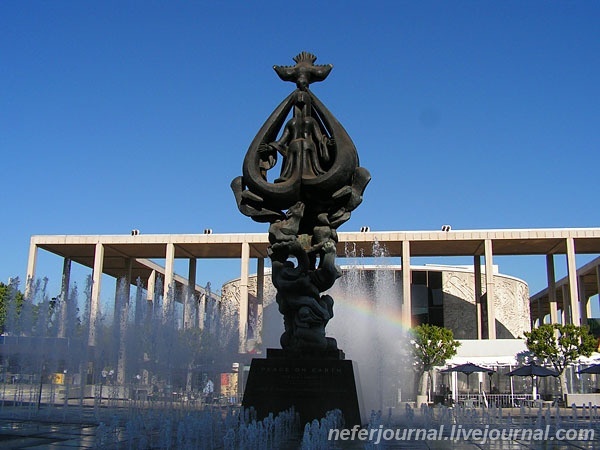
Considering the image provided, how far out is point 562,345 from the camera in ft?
96.8

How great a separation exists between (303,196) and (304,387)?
3.10 meters

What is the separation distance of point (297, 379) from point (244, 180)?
341 cm

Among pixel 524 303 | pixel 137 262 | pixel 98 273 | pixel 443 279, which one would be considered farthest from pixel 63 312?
pixel 524 303

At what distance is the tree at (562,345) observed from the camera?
29062mm

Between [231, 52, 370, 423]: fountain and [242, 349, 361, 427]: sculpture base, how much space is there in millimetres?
14

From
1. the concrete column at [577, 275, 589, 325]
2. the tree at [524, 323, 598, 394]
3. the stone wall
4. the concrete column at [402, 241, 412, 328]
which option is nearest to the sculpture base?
the tree at [524, 323, 598, 394]

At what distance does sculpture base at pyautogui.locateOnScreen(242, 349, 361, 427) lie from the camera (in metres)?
8.83

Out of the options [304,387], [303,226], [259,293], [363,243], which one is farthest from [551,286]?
[304,387]

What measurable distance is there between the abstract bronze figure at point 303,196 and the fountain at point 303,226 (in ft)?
0.05

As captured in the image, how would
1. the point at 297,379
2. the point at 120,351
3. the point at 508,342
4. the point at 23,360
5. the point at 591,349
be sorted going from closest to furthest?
the point at 297,379 → the point at 23,360 → the point at 591,349 → the point at 120,351 → the point at 508,342

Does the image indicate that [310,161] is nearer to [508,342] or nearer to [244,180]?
[244,180]

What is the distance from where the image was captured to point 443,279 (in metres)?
49.8

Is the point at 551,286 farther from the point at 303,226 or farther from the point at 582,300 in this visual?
the point at 303,226

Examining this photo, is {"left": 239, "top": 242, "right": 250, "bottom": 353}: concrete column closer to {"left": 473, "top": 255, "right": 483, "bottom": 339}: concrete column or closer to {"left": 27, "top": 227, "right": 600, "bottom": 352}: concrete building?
{"left": 27, "top": 227, "right": 600, "bottom": 352}: concrete building
